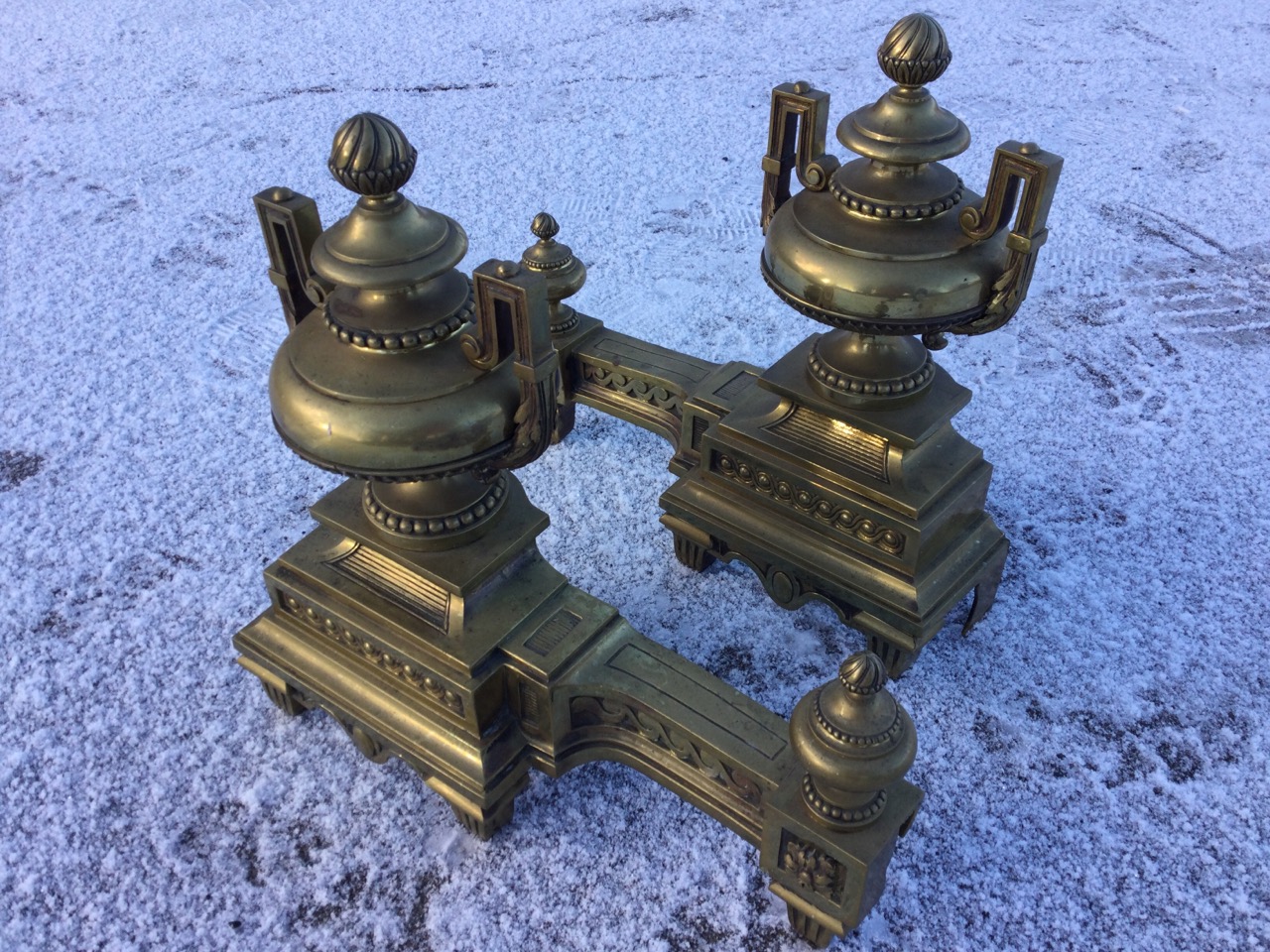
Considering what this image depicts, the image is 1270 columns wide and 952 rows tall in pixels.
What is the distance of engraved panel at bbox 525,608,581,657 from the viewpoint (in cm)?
158

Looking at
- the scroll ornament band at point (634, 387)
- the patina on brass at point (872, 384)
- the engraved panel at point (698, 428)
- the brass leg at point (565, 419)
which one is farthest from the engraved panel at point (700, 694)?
the brass leg at point (565, 419)

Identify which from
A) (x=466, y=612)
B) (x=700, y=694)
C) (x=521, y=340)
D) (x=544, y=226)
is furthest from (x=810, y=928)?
(x=544, y=226)

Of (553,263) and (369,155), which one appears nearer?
(369,155)

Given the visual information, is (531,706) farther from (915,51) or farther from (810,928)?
(915,51)

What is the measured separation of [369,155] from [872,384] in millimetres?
933

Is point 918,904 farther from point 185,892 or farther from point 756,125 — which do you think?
point 756,125

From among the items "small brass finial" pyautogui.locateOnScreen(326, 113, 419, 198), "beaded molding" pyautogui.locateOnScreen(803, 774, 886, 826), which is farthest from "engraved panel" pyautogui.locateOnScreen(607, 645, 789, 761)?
"small brass finial" pyautogui.locateOnScreen(326, 113, 419, 198)

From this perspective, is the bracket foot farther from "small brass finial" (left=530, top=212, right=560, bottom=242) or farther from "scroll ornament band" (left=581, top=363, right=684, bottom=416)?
"small brass finial" (left=530, top=212, right=560, bottom=242)

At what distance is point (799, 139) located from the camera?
6.02 ft

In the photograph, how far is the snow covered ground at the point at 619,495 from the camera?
161cm

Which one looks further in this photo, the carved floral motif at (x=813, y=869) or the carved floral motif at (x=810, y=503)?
the carved floral motif at (x=810, y=503)

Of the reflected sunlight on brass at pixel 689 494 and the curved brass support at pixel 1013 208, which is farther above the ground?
the curved brass support at pixel 1013 208

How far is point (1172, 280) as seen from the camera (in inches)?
115

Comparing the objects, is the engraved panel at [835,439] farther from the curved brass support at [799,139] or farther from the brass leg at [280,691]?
the brass leg at [280,691]
